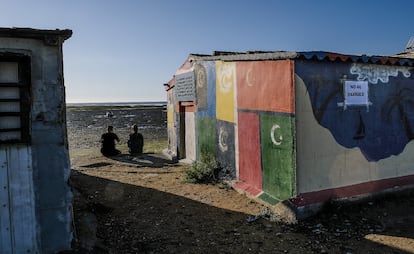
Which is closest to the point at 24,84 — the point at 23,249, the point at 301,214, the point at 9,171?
the point at 9,171

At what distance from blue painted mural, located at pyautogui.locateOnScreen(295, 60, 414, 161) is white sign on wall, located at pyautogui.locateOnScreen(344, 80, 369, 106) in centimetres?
4

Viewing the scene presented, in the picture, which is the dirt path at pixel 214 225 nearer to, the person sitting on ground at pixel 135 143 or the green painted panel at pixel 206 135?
the green painted panel at pixel 206 135

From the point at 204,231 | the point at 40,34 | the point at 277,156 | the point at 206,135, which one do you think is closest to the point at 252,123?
the point at 277,156

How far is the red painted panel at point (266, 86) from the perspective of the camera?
277 inches

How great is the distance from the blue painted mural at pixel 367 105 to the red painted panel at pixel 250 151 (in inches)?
71.3

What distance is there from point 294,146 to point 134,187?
505cm

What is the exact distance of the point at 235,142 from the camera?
9695 mm

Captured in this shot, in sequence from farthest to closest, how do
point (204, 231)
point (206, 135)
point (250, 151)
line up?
point (206, 135) < point (250, 151) < point (204, 231)

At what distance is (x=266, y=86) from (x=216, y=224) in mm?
3269

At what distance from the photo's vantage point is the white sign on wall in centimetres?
743

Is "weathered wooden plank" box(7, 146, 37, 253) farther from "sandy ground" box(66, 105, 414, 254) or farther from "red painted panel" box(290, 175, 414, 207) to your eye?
"red painted panel" box(290, 175, 414, 207)

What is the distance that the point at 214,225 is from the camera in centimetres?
686

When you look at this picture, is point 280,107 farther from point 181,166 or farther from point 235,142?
point 181,166

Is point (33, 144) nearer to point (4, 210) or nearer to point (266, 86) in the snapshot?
point (4, 210)
